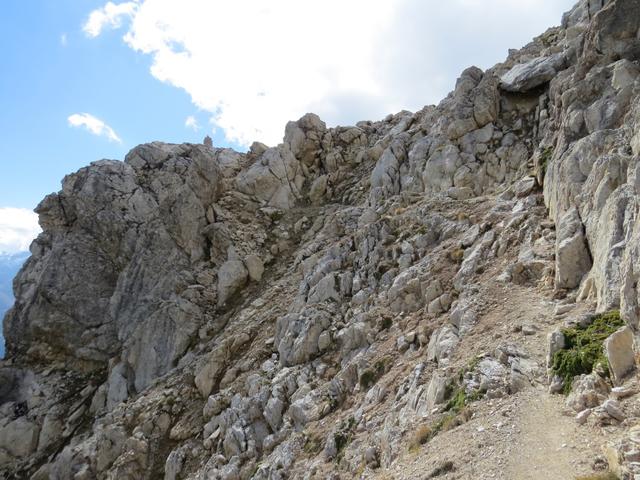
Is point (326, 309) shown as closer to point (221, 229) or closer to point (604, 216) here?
point (604, 216)

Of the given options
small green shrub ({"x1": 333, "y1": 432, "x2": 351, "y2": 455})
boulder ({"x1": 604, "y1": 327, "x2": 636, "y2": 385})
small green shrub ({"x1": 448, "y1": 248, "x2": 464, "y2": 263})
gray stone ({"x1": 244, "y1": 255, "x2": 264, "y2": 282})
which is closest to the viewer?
boulder ({"x1": 604, "y1": 327, "x2": 636, "y2": 385})

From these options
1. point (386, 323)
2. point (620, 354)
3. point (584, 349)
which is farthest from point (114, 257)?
point (620, 354)

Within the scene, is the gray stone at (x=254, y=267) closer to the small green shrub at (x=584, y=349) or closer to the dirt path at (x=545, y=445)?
the small green shrub at (x=584, y=349)

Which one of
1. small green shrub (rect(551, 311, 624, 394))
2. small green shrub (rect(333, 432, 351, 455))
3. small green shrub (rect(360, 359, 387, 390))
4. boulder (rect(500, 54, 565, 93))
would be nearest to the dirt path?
small green shrub (rect(551, 311, 624, 394))

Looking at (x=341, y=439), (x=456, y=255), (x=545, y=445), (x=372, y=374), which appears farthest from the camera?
(x=456, y=255)

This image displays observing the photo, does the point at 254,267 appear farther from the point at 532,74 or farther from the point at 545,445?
the point at 545,445

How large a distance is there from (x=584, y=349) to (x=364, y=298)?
607 inches

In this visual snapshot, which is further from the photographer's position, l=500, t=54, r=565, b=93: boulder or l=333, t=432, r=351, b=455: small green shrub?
l=500, t=54, r=565, b=93: boulder

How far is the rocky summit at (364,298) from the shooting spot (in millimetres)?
13062

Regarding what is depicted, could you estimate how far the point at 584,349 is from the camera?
40.6 ft

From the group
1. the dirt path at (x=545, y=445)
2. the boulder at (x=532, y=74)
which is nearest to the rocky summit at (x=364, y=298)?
the dirt path at (x=545, y=445)

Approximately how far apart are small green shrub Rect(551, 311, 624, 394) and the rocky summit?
0.08m

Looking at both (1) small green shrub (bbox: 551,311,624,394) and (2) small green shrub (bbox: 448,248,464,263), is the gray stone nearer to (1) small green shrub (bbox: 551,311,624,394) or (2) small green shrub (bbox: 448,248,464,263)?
(2) small green shrub (bbox: 448,248,464,263)

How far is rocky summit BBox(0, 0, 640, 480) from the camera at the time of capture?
42.9ft
